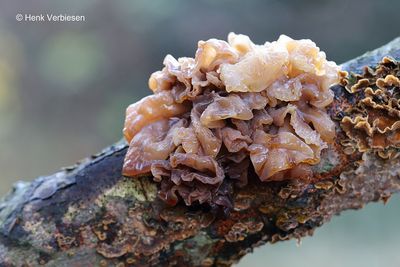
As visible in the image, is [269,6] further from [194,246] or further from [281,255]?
[194,246]

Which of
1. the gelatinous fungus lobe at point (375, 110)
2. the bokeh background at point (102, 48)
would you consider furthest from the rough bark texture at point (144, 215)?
the bokeh background at point (102, 48)

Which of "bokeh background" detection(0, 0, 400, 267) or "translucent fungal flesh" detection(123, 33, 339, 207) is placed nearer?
"translucent fungal flesh" detection(123, 33, 339, 207)

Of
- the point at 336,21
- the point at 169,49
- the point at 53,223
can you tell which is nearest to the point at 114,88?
the point at 169,49

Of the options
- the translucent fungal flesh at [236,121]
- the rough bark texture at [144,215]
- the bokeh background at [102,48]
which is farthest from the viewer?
the bokeh background at [102,48]

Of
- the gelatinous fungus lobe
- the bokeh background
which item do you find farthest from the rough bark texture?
the bokeh background

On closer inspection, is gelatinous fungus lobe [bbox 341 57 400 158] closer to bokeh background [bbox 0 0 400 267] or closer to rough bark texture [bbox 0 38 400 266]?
rough bark texture [bbox 0 38 400 266]

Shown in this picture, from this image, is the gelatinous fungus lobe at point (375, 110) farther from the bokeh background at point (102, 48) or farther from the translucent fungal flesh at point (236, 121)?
the bokeh background at point (102, 48)
